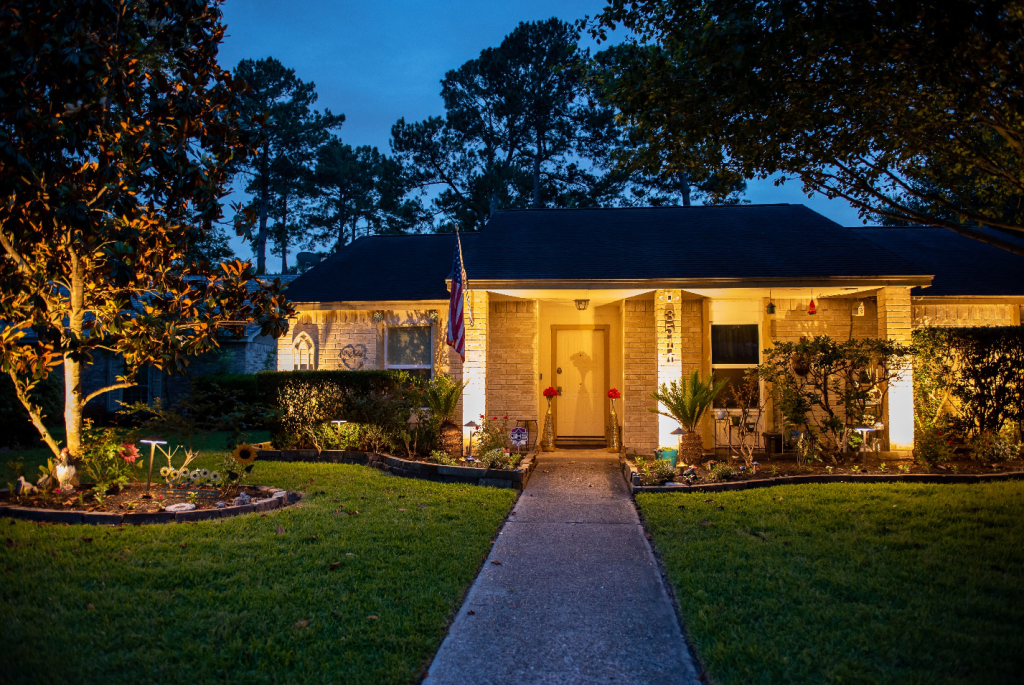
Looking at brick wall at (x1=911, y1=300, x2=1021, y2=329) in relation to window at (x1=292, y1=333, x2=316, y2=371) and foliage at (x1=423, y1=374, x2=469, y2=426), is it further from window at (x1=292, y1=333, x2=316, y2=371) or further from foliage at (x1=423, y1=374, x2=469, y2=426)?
window at (x1=292, y1=333, x2=316, y2=371)

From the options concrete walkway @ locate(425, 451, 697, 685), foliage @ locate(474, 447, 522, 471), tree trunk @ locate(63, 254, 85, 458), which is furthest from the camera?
foliage @ locate(474, 447, 522, 471)

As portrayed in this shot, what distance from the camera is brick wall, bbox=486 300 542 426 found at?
12.5m

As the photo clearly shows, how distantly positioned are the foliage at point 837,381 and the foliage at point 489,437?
4208 mm

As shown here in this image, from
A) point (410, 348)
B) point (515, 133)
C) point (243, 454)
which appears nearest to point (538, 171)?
point (515, 133)

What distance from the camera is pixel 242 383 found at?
17.6 m

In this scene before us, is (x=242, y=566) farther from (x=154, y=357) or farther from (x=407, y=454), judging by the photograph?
(x=407, y=454)

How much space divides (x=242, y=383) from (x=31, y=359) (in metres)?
10.2

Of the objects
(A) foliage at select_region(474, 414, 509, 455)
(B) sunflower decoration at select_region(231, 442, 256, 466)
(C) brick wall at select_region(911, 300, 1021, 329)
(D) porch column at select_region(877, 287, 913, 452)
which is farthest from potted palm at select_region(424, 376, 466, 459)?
(C) brick wall at select_region(911, 300, 1021, 329)

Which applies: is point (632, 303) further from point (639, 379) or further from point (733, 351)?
point (733, 351)

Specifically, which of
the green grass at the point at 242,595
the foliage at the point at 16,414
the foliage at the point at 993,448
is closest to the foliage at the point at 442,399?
the green grass at the point at 242,595

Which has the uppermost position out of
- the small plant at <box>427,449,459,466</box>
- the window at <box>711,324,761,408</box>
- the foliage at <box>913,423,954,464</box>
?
the window at <box>711,324,761,408</box>

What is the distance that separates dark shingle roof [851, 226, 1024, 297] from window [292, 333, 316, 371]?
433 inches

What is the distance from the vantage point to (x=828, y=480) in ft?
29.6

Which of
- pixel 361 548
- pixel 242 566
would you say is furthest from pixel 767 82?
pixel 242 566
